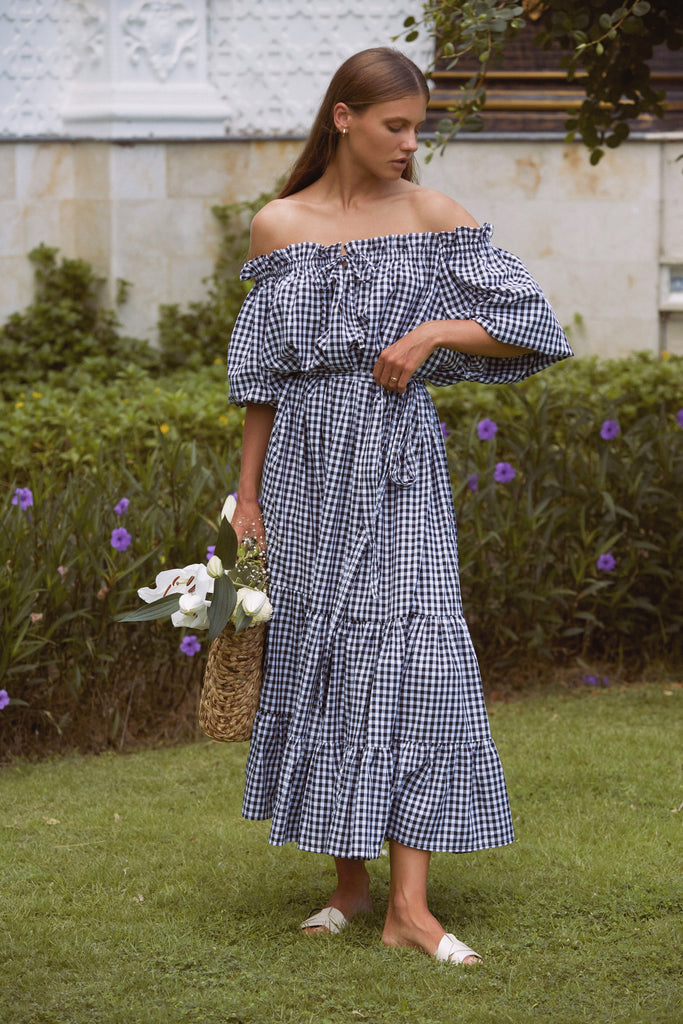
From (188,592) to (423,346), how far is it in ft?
2.24

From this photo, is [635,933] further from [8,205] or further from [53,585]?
[8,205]

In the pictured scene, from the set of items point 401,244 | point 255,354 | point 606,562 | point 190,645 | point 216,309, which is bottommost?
point 190,645

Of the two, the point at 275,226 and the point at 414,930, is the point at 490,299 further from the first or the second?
the point at 414,930

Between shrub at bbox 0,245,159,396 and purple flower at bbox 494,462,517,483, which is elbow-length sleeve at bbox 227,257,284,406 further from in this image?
shrub at bbox 0,245,159,396

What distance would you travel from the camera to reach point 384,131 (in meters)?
2.87

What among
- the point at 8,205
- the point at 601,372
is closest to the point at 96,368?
the point at 8,205

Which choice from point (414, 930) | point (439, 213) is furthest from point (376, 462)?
point (414, 930)

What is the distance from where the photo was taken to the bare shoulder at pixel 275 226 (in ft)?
9.80

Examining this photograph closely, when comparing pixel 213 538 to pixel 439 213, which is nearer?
pixel 439 213

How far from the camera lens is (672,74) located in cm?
869

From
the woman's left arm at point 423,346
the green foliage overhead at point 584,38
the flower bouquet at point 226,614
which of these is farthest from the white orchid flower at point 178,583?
the green foliage overhead at point 584,38

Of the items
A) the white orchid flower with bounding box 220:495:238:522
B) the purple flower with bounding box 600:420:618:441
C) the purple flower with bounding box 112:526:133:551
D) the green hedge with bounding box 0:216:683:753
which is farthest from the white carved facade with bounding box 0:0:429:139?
the white orchid flower with bounding box 220:495:238:522

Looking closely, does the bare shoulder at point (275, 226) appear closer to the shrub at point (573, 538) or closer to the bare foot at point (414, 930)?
the bare foot at point (414, 930)

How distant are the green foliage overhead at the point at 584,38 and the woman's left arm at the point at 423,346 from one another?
111 cm
